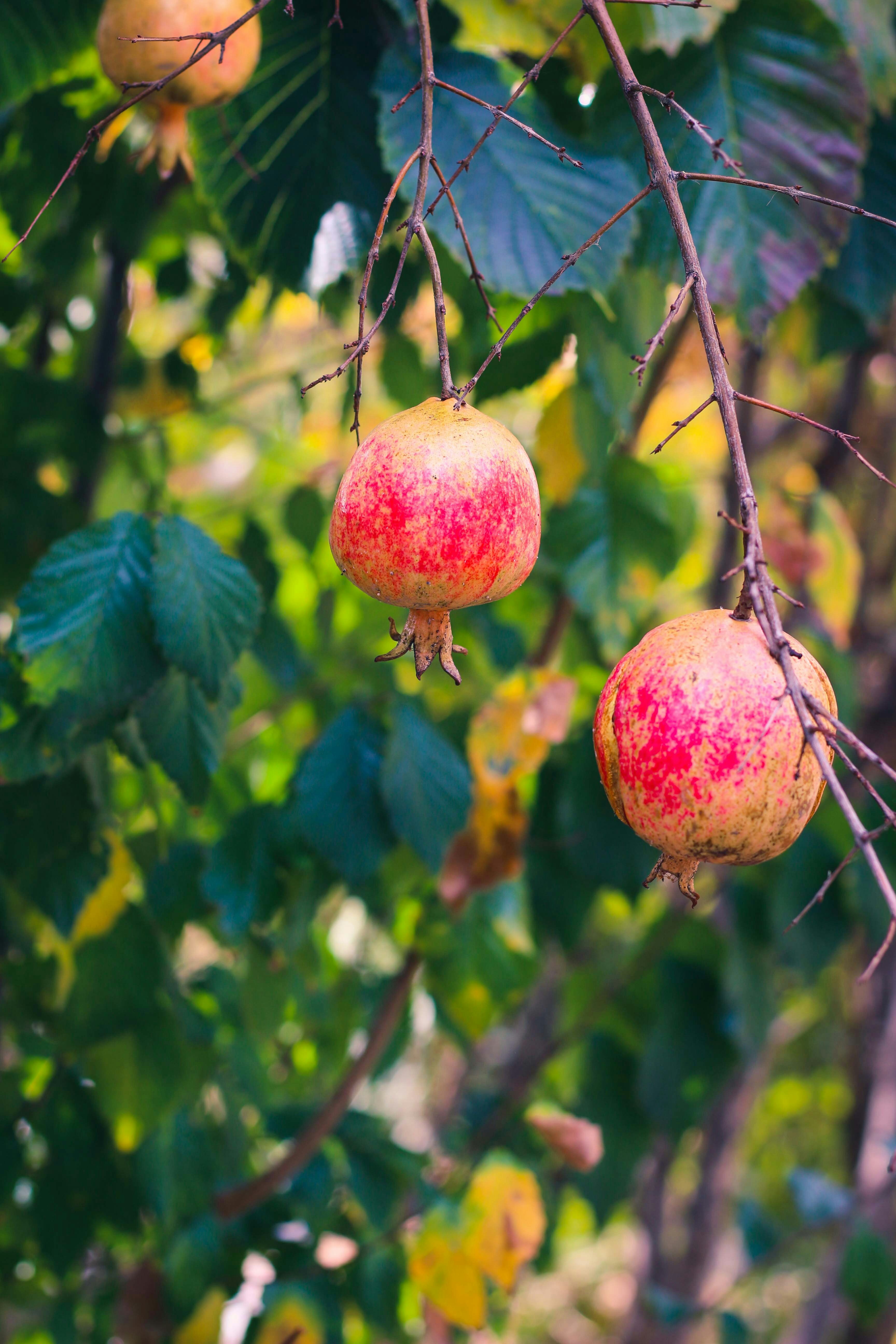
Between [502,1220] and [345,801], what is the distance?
20.7 inches

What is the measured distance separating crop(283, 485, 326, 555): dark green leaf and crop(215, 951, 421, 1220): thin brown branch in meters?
0.52

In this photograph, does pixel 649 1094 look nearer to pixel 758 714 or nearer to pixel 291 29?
pixel 758 714

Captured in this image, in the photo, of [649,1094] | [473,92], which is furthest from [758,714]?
[649,1094]

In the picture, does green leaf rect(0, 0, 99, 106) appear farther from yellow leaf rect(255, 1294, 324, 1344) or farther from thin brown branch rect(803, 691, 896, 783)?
yellow leaf rect(255, 1294, 324, 1344)

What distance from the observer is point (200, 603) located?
0.70 metres

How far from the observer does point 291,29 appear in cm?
87

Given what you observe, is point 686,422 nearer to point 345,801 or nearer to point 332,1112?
point 345,801

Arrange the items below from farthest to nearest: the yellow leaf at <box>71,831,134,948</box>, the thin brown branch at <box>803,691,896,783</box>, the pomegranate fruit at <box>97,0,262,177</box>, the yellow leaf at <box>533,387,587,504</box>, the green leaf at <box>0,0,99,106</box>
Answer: the yellow leaf at <box>533,387,587,504</box> → the yellow leaf at <box>71,831,134,948</box> → the green leaf at <box>0,0,99,106</box> → the pomegranate fruit at <box>97,0,262,177</box> → the thin brown branch at <box>803,691,896,783</box>

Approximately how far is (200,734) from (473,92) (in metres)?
0.52

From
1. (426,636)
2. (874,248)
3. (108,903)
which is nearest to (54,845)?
(108,903)

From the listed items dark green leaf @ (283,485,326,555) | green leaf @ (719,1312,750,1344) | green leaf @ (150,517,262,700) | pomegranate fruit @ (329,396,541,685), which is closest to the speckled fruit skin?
pomegranate fruit @ (329,396,541,685)

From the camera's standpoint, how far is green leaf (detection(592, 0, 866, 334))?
827mm

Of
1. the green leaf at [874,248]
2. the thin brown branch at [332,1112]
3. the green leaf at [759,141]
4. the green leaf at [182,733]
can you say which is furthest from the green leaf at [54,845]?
the green leaf at [874,248]

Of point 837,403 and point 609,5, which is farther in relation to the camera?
point 837,403
